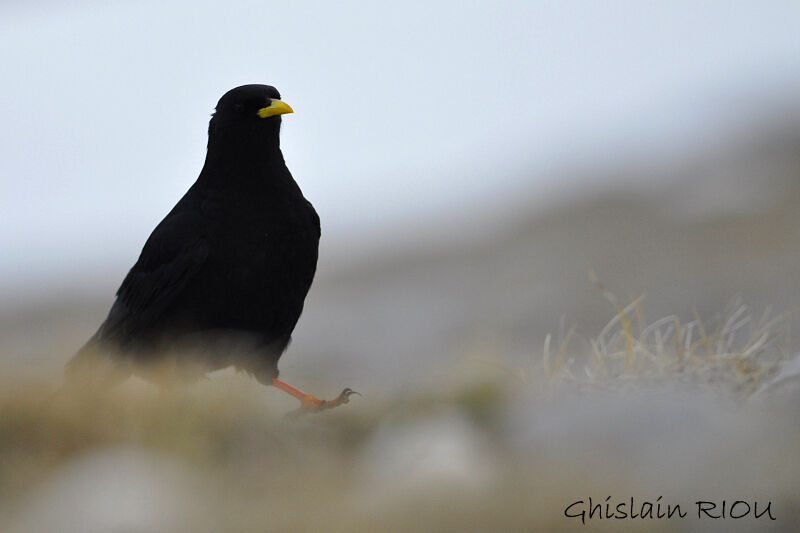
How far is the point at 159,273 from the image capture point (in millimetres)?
7145

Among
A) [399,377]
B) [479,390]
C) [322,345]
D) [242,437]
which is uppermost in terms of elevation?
[322,345]

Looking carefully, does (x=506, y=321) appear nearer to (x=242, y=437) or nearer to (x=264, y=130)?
(x=264, y=130)

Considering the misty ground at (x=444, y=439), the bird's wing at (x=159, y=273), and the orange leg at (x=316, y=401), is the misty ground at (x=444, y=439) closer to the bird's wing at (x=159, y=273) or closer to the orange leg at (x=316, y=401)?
the orange leg at (x=316, y=401)

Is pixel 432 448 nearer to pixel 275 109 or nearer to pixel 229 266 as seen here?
pixel 229 266

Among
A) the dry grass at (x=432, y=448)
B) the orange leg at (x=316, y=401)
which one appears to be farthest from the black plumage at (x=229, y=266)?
the dry grass at (x=432, y=448)

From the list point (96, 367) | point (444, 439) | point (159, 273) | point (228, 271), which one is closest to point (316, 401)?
point (228, 271)

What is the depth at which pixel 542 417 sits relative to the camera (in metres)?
5.70

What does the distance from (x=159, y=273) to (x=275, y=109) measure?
51.2 inches

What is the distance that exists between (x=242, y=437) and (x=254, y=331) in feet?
3.96

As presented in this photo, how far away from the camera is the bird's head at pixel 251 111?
736 cm

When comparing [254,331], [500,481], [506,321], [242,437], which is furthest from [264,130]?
[506,321]

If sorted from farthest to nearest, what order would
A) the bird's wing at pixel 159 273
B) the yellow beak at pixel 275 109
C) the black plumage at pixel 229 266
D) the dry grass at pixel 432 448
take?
the yellow beak at pixel 275 109
the bird's wing at pixel 159 273
the black plumage at pixel 229 266
the dry grass at pixel 432 448

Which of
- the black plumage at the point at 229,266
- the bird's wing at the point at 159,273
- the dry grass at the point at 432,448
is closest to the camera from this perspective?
the dry grass at the point at 432,448

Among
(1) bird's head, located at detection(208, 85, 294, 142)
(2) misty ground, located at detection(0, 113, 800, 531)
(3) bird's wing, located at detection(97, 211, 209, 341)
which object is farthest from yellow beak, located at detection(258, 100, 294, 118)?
(2) misty ground, located at detection(0, 113, 800, 531)
